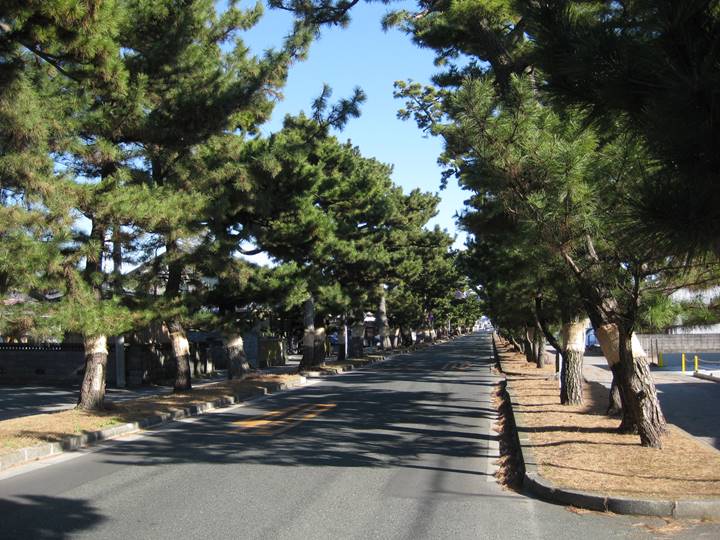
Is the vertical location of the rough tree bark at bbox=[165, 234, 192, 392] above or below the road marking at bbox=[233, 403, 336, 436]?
above

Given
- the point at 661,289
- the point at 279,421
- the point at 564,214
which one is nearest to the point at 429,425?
the point at 279,421

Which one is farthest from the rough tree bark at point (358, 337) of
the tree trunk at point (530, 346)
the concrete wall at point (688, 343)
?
the concrete wall at point (688, 343)

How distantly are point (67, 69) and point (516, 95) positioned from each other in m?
7.22

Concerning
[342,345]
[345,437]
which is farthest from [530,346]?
[345,437]

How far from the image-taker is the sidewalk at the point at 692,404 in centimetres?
1311

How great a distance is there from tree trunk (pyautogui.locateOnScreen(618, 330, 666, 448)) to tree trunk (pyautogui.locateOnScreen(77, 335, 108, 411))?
10360 millimetres

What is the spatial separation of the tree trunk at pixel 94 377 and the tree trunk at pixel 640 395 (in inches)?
408

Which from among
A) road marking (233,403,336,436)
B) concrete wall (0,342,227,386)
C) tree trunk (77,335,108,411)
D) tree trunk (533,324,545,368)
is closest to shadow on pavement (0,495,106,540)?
road marking (233,403,336,436)

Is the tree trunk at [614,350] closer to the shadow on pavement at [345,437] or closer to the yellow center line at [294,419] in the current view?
the shadow on pavement at [345,437]

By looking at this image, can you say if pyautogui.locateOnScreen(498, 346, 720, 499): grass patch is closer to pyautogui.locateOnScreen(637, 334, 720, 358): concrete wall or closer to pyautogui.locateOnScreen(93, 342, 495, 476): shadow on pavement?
pyautogui.locateOnScreen(93, 342, 495, 476): shadow on pavement

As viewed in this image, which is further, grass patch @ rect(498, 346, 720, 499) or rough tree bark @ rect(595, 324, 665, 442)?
rough tree bark @ rect(595, 324, 665, 442)

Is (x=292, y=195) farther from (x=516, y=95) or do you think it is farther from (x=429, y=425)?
(x=516, y=95)

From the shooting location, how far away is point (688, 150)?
4246mm

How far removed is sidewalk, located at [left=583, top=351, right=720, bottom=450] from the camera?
43.0 ft
